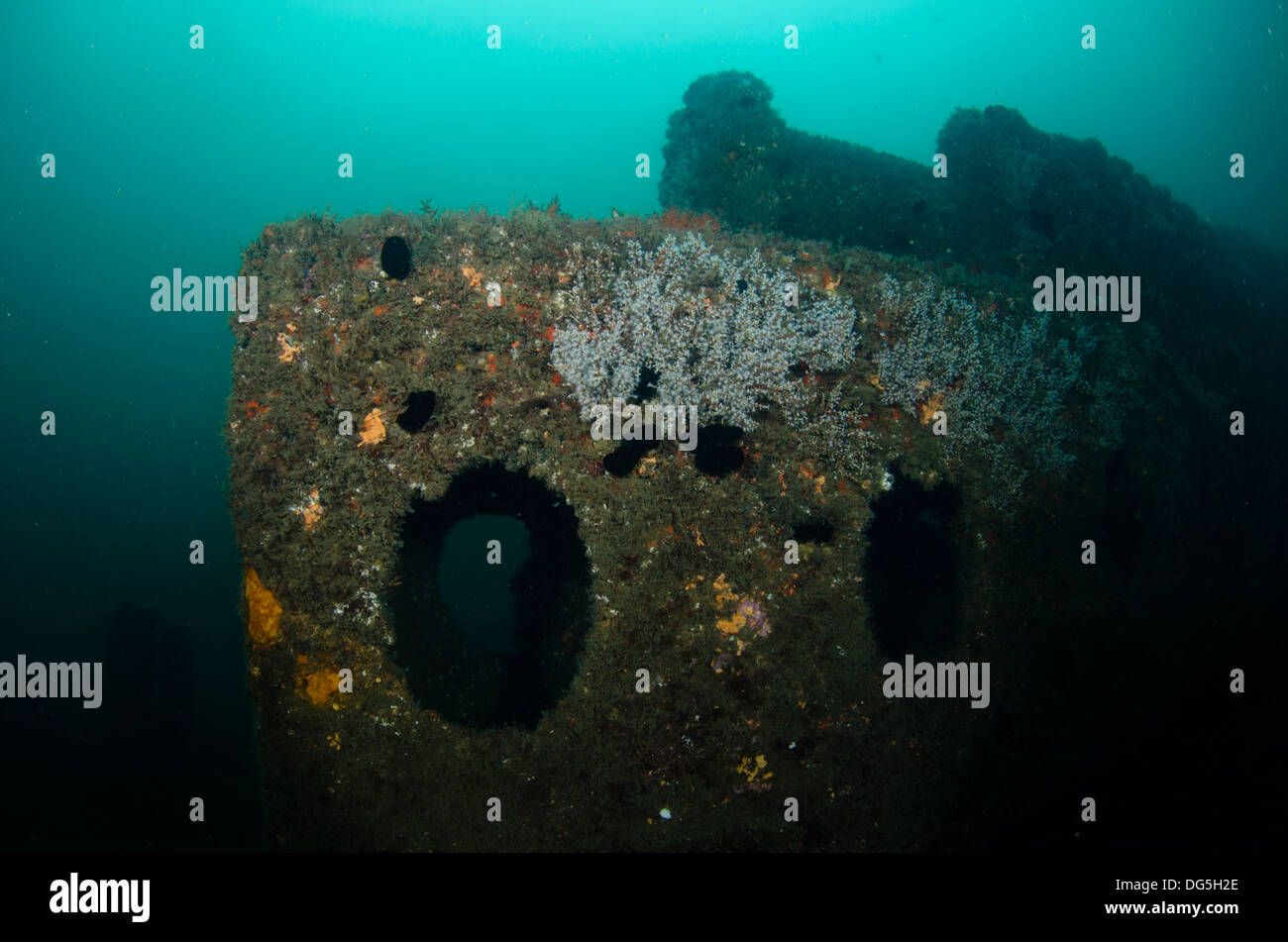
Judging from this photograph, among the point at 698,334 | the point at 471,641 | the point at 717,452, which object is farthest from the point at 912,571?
the point at 471,641

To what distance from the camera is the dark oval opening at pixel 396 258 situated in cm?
495

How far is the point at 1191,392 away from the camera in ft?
21.5

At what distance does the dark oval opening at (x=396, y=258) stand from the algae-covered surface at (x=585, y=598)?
0.42 feet

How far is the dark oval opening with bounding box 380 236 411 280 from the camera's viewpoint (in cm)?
495

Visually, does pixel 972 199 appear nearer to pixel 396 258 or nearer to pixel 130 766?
pixel 396 258

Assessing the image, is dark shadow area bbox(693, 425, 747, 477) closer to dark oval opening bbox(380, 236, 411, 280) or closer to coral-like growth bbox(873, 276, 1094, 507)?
coral-like growth bbox(873, 276, 1094, 507)

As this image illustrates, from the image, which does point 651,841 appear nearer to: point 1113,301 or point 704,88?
point 1113,301

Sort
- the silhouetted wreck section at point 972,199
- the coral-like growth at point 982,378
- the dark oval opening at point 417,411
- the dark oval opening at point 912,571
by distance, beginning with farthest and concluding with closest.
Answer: the silhouetted wreck section at point 972,199
the coral-like growth at point 982,378
the dark oval opening at point 912,571
the dark oval opening at point 417,411

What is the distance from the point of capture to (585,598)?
502cm

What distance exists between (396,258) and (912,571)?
6306mm

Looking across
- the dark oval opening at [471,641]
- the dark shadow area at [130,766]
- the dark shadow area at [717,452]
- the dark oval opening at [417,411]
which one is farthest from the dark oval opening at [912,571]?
the dark shadow area at [130,766]

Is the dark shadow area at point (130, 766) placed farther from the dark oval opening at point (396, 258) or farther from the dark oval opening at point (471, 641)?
the dark oval opening at point (396, 258)

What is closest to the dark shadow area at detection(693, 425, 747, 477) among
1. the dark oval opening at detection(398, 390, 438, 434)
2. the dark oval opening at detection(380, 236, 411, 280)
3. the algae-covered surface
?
the algae-covered surface
